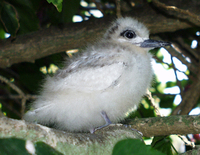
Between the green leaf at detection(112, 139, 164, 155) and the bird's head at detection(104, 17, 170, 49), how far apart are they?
1.37 m

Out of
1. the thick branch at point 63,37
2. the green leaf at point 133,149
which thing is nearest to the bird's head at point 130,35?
the thick branch at point 63,37

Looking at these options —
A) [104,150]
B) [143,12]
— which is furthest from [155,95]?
[104,150]

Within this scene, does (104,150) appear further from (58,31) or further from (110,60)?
(58,31)

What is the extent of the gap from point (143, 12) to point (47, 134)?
6.81ft

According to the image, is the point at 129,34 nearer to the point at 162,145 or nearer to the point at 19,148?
the point at 162,145

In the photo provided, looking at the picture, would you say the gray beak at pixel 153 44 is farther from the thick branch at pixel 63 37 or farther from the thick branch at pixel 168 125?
the thick branch at pixel 168 125

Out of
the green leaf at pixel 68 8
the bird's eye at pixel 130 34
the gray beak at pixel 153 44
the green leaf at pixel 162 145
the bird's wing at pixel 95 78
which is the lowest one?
the green leaf at pixel 162 145

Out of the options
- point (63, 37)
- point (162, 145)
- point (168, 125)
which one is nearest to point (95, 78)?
point (168, 125)

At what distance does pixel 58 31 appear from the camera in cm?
286

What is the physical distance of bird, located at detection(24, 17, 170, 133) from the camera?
6.34 feet

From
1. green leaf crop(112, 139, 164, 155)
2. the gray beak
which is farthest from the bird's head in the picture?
green leaf crop(112, 139, 164, 155)

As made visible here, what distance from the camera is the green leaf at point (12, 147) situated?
1.03 metres

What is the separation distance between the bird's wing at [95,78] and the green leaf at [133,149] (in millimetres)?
823

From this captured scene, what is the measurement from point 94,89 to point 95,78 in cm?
8
